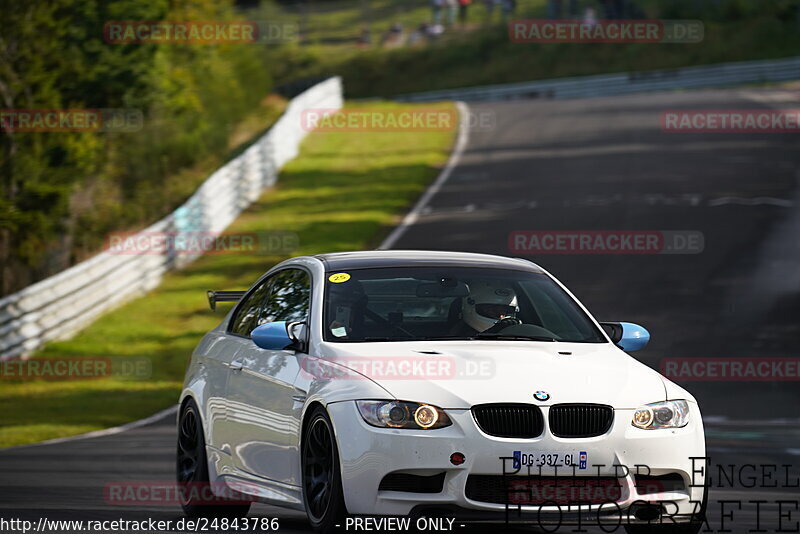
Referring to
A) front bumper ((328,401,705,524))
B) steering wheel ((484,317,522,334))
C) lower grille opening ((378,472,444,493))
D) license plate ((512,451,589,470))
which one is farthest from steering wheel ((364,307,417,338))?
license plate ((512,451,589,470))

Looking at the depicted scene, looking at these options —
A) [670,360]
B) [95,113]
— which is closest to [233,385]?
[670,360]

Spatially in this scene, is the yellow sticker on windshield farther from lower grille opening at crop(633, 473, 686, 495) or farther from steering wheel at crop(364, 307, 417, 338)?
lower grille opening at crop(633, 473, 686, 495)

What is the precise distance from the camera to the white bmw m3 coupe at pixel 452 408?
703 cm

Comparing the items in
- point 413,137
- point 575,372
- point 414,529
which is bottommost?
point 413,137

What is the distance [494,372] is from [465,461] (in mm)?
550

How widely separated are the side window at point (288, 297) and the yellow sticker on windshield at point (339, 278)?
6.5 inches

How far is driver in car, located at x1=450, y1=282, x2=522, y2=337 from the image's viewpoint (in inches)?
326

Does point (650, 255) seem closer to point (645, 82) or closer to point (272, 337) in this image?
point (272, 337)

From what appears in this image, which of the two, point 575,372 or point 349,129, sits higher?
point 575,372

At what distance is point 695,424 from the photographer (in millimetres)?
7477

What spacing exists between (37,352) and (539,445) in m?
14.6

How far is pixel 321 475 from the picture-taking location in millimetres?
7426

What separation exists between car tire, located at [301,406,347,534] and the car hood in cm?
32

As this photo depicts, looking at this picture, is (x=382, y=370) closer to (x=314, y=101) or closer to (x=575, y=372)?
(x=575, y=372)
